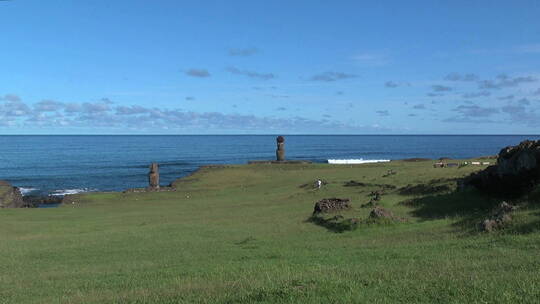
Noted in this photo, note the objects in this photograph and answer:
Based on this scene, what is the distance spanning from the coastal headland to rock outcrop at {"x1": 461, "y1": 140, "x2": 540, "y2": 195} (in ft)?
2.13

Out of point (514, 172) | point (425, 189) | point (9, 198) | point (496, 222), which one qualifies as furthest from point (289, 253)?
point (9, 198)

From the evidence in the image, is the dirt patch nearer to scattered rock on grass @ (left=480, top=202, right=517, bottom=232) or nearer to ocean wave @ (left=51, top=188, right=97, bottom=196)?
scattered rock on grass @ (left=480, top=202, right=517, bottom=232)

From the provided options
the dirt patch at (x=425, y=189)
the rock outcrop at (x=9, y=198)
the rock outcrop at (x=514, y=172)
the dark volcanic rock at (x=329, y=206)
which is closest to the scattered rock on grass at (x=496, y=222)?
the rock outcrop at (x=514, y=172)

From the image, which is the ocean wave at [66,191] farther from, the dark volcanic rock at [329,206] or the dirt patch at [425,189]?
the dirt patch at [425,189]

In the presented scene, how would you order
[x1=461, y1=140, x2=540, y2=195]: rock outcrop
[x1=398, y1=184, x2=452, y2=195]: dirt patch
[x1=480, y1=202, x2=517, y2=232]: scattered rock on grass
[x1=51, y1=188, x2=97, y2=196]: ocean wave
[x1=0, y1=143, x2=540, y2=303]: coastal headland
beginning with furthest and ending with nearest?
[x1=51, y1=188, x2=97, y2=196]: ocean wave → [x1=398, y1=184, x2=452, y2=195]: dirt patch → [x1=461, y1=140, x2=540, y2=195]: rock outcrop → [x1=480, y1=202, x2=517, y2=232]: scattered rock on grass → [x1=0, y1=143, x2=540, y2=303]: coastal headland

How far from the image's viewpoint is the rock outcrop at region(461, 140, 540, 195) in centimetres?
2029

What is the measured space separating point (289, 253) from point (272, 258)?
75 cm

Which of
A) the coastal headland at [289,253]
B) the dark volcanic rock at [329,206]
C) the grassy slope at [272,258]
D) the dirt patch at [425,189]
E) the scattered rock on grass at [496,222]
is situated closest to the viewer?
the grassy slope at [272,258]

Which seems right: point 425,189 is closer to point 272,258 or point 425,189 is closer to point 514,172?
point 514,172

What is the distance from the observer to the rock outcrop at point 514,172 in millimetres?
20286

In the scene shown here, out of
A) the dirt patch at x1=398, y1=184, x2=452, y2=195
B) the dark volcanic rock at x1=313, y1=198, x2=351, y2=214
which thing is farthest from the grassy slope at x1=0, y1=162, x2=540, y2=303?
the dirt patch at x1=398, y1=184, x2=452, y2=195

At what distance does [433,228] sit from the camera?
57.4 feet

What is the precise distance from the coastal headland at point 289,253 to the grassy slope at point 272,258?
0.04 m

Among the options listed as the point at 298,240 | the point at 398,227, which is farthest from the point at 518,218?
the point at 298,240
